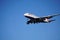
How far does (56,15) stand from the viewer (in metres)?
27.7

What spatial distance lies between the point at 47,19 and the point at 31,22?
2091mm

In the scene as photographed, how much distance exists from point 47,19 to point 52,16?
78 centimetres

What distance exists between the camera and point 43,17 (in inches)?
1123

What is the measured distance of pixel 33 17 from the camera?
2903 centimetres

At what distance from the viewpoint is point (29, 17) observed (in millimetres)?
29188

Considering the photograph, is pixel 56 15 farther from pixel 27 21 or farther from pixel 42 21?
pixel 27 21

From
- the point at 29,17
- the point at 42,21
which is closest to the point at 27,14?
the point at 29,17

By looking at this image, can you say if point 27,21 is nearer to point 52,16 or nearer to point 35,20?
point 35,20

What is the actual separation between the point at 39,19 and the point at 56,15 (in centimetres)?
229

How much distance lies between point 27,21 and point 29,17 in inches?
26.1

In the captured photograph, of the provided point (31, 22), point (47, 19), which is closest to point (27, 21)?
point (31, 22)

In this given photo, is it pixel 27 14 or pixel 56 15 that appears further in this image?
pixel 27 14

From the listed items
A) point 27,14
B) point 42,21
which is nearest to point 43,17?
point 42,21

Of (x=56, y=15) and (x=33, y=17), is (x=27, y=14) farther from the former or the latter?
(x=56, y=15)
